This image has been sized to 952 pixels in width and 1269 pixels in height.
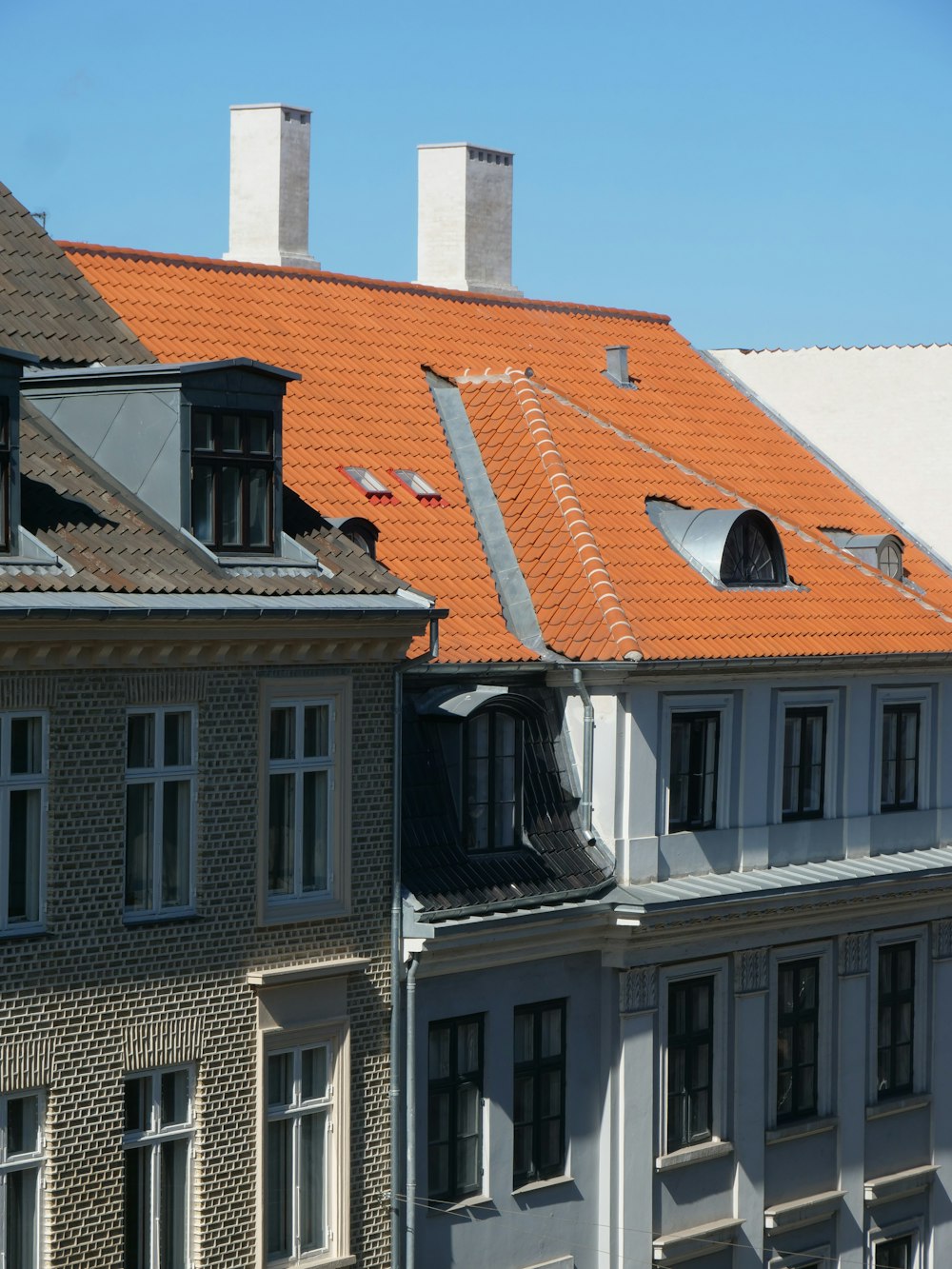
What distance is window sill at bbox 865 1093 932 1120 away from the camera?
31.2 m

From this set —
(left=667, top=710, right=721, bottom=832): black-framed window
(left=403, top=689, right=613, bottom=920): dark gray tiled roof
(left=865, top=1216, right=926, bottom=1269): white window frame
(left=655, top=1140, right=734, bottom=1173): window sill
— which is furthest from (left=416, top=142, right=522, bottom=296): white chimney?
(left=865, top=1216, right=926, bottom=1269): white window frame

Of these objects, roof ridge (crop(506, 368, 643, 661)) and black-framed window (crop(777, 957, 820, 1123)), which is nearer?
roof ridge (crop(506, 368, 643, 661))

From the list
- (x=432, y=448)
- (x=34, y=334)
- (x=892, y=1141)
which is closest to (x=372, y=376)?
(x=432, y=448)

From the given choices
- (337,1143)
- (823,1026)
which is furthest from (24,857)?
(823,1026)

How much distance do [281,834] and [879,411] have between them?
18.8 metres

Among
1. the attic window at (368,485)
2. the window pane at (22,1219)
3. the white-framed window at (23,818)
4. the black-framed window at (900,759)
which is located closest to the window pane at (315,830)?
the white-framed window at (23,818)

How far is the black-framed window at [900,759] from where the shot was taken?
31547mm

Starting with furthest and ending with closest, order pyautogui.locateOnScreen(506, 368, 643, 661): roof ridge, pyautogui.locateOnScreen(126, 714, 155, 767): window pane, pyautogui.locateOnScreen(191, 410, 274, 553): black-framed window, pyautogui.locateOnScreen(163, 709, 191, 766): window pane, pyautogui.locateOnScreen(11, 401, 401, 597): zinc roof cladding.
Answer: pyautogui.locateOnScreen(506, 368, 643, 661): roof ridge, pyautogui.locateOnScreen(191, 410, 274, 553): black-framed window, pyautogui.locateOnScreen(163, 709, 191, 766): window pane, pyautogui.locateOnScreen(126, 714, 155, 767): window pane, pyautogui.locateOnScreen(11, 401, 401, 597): zinc roof cladding

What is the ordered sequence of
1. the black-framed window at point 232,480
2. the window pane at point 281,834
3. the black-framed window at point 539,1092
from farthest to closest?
the black-framed window at point 539,1092
the window pane at point 281,834
the black-framed window at point 232,480

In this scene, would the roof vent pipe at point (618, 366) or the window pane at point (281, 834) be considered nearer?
the window pane at point (281, 834)

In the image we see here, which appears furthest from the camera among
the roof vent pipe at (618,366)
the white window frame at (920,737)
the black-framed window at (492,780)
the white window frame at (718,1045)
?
the roof vent pipe at (618,366)

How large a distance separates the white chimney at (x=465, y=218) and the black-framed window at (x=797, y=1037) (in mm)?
13167

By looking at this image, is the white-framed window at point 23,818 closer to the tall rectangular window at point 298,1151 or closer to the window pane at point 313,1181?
the tall rectangular window at point 298,1151

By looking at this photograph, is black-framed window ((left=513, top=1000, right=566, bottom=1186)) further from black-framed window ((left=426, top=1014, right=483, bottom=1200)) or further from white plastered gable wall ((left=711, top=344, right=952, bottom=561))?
white plastered gable wall ((left=711, top=344, right=952, bottom=561))
